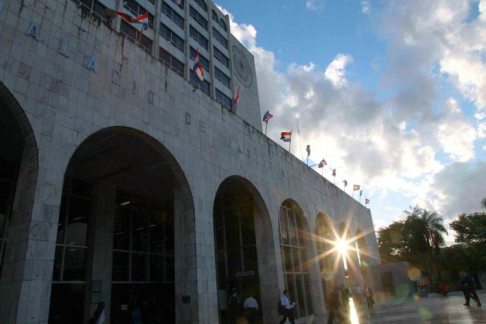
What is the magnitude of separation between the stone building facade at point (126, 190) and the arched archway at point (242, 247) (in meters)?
0.07

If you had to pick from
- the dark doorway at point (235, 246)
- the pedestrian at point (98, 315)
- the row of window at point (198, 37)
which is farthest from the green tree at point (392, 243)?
the pedestrian at point (98, 315)

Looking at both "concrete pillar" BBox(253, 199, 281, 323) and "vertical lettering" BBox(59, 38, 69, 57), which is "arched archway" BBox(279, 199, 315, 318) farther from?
"vertical lettering" BBox(59, 38, 69, 57)

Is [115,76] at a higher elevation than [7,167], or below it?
higher

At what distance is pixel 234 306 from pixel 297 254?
22.5 ft

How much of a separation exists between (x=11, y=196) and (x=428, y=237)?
2054 inches

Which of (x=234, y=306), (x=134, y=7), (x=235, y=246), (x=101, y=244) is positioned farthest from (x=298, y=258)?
(x=134, y=7)

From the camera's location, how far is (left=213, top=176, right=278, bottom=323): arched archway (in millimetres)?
18344

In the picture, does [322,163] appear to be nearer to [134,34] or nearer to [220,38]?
[134,34]

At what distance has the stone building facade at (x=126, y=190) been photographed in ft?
30.2

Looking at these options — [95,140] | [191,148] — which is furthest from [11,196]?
[191,148]

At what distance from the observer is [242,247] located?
1983 cm

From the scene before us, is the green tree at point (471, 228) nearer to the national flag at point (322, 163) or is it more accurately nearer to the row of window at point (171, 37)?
the national flag at point (322, 163)

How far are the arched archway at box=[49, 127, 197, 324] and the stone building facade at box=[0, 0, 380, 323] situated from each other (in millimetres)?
67

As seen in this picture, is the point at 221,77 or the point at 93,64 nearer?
the point at 93,64
